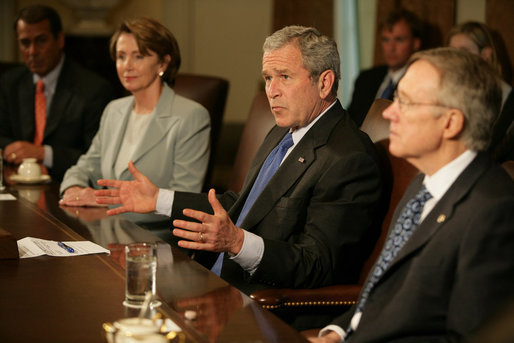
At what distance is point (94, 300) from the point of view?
1571 millimetres

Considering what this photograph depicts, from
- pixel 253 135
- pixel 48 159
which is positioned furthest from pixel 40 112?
pixel 253 135

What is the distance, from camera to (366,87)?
500cm

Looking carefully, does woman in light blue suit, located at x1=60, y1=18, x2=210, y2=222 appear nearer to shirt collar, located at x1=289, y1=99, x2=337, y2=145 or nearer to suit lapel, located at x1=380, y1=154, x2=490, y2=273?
shirt collar, located at x1=289, y1=99, x2=337, y2=145

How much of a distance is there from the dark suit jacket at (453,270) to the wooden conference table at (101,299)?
22cm

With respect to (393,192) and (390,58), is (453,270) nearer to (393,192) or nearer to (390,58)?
(393,192)

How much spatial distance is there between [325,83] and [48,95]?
7.43 feet

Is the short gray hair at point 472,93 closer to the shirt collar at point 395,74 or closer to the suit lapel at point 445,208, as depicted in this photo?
the suit lapel at point 445,208

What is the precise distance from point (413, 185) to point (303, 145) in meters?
0.56

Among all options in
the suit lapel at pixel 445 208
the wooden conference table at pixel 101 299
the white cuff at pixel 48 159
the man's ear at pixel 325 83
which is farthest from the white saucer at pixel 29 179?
the suit lapel at pixel 445 208

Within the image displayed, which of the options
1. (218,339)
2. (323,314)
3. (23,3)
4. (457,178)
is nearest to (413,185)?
(457,178)

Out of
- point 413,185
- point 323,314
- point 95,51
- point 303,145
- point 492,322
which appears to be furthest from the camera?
point 95,51

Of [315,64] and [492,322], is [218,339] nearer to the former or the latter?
[492,322]

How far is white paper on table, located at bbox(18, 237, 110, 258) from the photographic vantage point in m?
1.94

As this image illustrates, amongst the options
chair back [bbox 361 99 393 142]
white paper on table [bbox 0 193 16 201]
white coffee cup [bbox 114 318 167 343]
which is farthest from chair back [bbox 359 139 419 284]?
white paper on table [bbox 0 193 16 201]
